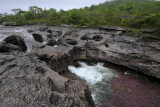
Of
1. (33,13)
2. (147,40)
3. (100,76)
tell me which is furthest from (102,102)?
(33,13)

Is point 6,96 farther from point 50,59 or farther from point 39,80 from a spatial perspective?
point 50,59

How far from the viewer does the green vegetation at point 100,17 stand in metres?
18.3

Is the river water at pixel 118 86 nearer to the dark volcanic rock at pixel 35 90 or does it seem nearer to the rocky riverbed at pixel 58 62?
the rocky riverbed at pixel 58 62

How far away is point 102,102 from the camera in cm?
745

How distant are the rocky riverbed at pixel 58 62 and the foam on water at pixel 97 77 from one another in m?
0.96

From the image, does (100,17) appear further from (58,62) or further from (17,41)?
(58,62)

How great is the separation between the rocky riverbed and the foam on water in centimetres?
96

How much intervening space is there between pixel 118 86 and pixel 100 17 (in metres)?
25.6

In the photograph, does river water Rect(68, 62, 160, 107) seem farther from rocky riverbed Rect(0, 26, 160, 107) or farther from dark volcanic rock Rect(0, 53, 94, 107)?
dark volcanic rock Rect(0, 53, 94, 107)

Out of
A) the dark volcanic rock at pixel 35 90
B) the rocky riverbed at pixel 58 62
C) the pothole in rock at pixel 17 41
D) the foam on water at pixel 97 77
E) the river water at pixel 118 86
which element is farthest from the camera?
the pothole in rock at pixel 17 41

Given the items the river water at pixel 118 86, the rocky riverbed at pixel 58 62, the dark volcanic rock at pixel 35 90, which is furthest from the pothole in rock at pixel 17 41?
the dark volcanic rock at pixel 35 90

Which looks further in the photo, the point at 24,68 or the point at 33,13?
the point at 33,13

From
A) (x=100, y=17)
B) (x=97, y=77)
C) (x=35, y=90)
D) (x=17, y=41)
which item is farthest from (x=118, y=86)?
(x=100, y=17)

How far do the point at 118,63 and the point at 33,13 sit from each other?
40.2m
